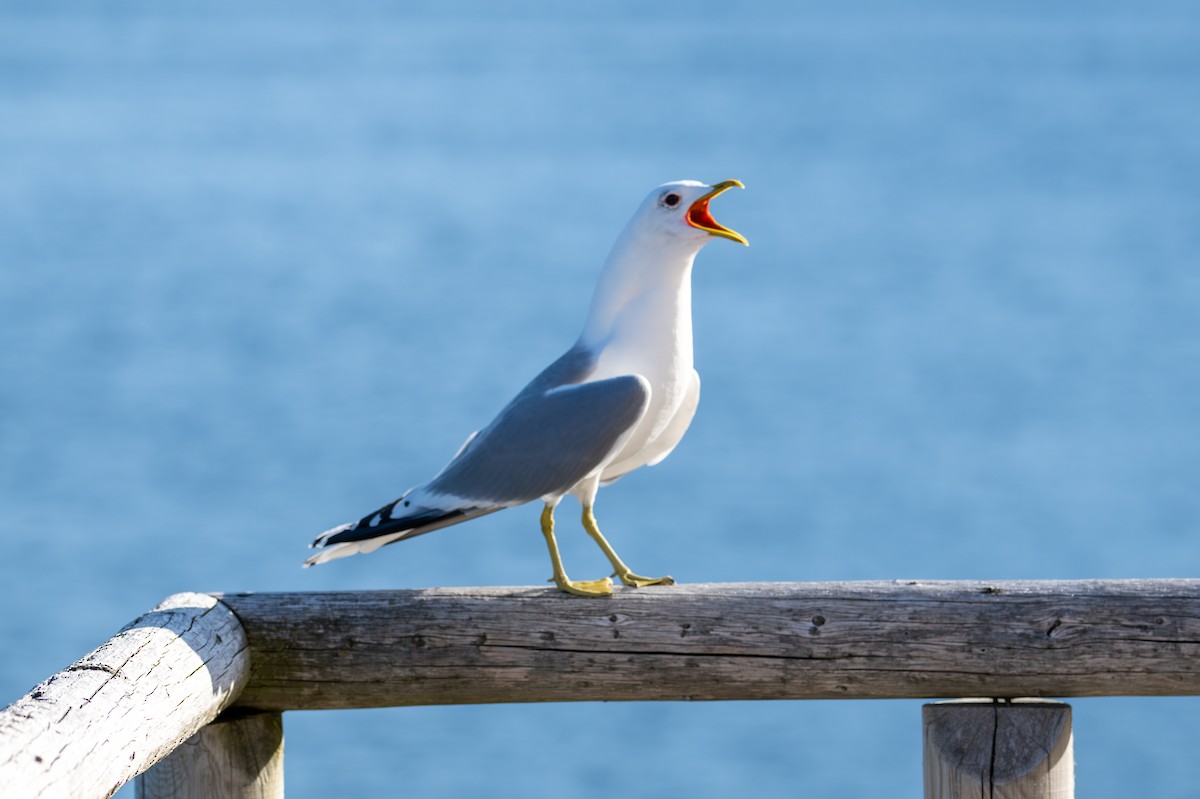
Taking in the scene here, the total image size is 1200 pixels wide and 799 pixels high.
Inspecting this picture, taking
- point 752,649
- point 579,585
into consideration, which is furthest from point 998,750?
point 579,585

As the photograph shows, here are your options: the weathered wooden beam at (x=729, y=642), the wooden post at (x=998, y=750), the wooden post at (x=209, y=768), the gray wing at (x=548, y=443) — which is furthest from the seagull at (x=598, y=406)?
the wooden post at (x=998, y=750)

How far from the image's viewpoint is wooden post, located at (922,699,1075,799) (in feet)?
8.38

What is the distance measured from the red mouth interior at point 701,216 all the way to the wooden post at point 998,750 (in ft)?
2.94

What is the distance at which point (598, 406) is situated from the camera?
2863mm

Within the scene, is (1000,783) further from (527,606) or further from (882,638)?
(527,606)

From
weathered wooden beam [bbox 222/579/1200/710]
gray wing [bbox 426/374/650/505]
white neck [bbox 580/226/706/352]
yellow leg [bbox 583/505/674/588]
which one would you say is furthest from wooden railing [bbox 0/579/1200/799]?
white neck [bbox 580/226/706/352]

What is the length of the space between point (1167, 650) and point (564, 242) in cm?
1708

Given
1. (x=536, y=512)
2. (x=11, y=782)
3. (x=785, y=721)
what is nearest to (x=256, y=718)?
(x=11, y=782)

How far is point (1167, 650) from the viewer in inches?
100

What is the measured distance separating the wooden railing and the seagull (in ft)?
0.70

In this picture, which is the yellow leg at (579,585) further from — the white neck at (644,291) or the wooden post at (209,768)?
the wooden post at (209,768)

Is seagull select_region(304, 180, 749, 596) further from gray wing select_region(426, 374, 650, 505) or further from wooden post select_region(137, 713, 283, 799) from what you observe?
wooden post select_region(137, 713, 283, 799)

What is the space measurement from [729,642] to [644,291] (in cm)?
66

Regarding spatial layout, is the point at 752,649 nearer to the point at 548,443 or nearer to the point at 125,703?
the point at 548,443
